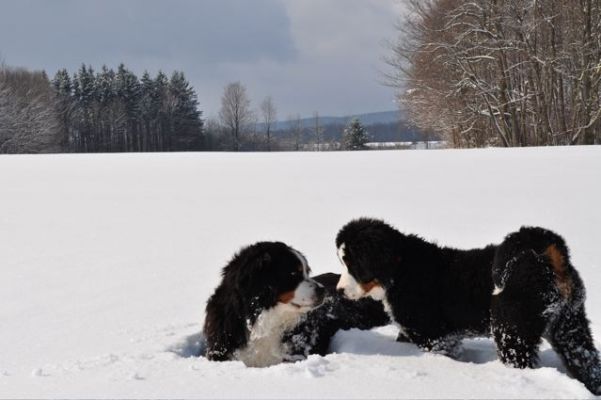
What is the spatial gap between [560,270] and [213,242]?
17.8 ft

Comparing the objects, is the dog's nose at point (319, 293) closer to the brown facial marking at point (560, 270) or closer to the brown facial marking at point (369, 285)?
the brown facial marking at point (369, 285)

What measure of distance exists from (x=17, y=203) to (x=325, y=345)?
28.9ft

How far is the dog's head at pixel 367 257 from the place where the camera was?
3887mm

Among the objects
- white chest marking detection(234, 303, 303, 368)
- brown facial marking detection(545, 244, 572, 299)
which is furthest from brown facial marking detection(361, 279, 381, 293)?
brown facial marking detection(545, 244, 572, 299)

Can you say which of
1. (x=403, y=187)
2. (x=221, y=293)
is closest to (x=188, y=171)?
(x=403, y=187)

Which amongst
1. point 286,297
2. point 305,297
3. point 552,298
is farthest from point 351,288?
point 552,298

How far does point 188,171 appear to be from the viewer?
13.7m

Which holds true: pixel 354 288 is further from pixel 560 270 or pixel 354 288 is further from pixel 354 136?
pixel 354 136

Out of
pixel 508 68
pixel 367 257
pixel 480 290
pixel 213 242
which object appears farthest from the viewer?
pixel 508 68

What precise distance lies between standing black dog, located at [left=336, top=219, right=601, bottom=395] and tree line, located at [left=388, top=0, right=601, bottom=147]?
696 inches

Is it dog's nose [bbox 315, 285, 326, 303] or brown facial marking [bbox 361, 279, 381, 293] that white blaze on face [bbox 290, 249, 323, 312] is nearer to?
dog's nose [bbox 315, 285, 326, 303]

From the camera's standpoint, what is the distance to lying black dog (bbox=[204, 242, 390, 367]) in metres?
3.76

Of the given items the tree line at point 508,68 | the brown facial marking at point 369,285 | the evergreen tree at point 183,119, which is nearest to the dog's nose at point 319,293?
the brown facial marking at point 369,285

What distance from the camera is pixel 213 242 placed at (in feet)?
25.1
